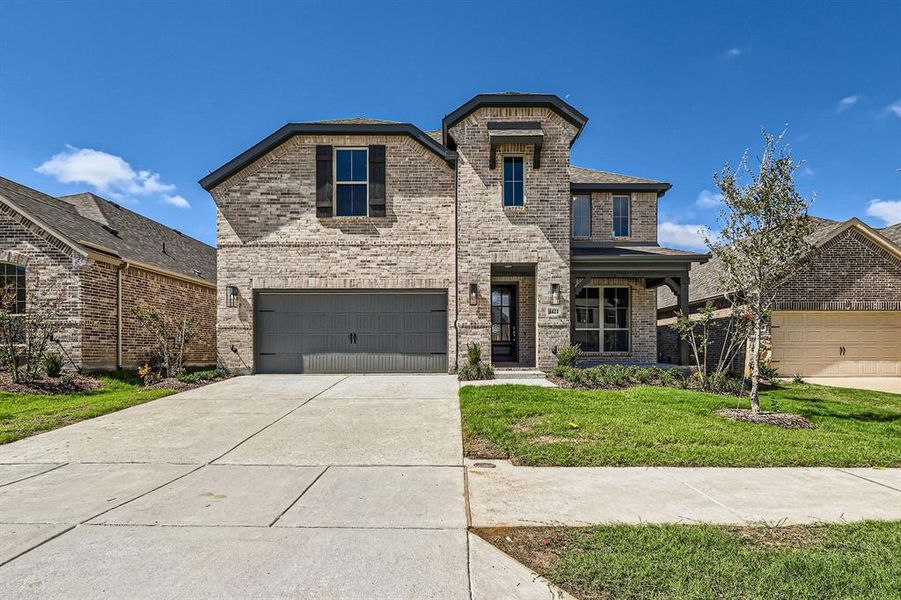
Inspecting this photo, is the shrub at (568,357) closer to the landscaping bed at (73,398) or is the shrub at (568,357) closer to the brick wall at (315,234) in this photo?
the brick wall at (315,234)

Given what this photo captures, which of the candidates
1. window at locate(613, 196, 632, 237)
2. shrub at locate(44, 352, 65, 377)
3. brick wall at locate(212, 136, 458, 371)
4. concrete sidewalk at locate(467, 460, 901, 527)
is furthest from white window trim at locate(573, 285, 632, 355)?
shrub at locate(44, 352, 65, 377)

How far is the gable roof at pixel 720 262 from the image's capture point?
12.9 metres

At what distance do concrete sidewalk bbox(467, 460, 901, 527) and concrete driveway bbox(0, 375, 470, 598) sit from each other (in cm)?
46

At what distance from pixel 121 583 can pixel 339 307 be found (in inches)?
385

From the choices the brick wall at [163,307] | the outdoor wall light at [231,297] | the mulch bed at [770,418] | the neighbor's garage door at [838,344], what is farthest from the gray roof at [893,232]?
the brick wall at [163,307]

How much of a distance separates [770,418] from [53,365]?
14.4m

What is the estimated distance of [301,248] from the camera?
40.0 ft

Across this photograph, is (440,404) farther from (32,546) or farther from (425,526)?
(32,546)

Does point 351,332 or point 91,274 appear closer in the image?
point 91,274

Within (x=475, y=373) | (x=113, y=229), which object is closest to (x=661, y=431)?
(x=475, y=373)

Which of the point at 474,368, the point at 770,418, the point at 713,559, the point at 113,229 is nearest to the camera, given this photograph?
the point at 713,559

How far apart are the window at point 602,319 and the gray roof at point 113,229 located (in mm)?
13034

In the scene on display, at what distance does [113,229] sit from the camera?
1406 centimetres

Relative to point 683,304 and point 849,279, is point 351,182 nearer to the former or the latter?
point 683,304
